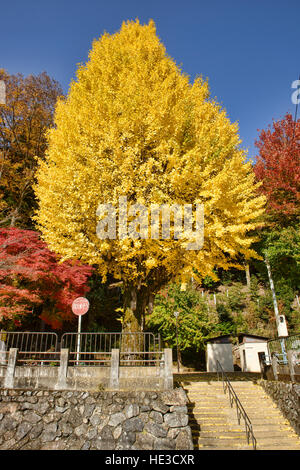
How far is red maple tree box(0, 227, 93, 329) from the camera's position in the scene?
10289 mm

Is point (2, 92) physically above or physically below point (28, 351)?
above

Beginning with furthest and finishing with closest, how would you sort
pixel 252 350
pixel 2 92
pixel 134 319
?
pixel 252 350 < pixel 2 92 < pixel 134 319

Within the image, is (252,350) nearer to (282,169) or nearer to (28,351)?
(282,169)

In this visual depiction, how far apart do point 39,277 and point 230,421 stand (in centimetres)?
846

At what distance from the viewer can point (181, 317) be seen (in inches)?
781

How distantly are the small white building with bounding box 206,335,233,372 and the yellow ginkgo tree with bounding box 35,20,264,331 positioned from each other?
1228 cm

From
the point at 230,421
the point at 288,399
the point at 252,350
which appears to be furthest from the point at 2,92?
the point at 252,350

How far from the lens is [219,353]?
19.7 metres

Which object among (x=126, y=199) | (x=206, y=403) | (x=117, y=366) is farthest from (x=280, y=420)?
(x=126, y=199)

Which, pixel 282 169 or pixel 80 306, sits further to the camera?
pixel 282 169

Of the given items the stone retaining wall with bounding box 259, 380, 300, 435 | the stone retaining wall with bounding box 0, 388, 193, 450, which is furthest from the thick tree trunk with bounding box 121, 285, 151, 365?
the stone retaining wall with bounding box 259, 380, 300, 435

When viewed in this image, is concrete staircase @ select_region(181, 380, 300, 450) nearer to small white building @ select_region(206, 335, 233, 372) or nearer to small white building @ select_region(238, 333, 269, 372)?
small white building @ select_region(206, 335, 233, 372)

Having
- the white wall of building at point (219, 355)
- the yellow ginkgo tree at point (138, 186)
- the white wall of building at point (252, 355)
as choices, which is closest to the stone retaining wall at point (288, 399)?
the yellow ginkgo tree at point (138, 186)
